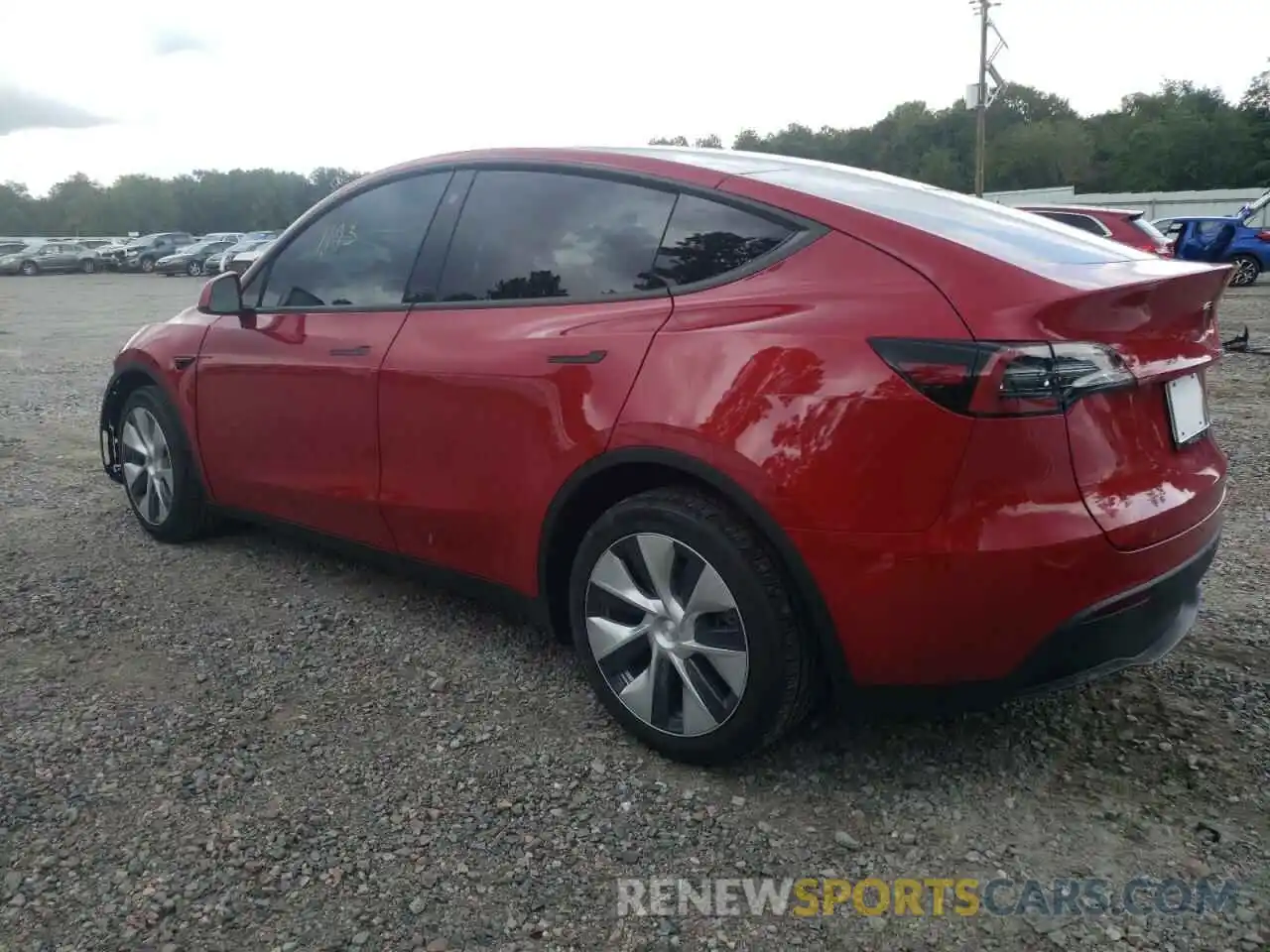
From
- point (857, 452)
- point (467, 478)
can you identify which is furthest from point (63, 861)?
point (857, 452)

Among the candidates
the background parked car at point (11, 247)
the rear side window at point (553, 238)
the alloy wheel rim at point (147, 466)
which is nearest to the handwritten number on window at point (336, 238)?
the rear side window at point (553, 238)

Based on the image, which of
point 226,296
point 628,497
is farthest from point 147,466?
point 628,497

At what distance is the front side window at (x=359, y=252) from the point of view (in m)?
3.63

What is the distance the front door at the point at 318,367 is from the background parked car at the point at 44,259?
151 ft

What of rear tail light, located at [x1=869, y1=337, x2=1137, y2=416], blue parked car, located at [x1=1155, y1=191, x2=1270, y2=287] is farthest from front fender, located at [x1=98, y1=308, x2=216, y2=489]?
blue parked car, located at [x1=1155, y1=191, x2=1270, y2=287]

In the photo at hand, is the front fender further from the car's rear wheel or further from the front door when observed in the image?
the car's rear wheel

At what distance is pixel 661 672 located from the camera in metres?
2.82

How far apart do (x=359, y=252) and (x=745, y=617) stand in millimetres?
2060

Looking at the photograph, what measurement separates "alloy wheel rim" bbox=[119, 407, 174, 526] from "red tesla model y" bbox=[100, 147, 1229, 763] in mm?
1422

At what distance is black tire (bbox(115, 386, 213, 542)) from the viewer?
15.0 feet

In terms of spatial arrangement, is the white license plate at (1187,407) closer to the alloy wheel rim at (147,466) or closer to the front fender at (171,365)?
the front fender at (171,365)

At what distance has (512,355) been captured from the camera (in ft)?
10.2

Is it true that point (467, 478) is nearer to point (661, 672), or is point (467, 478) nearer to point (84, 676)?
point (661, 672)

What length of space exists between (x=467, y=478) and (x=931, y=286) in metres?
1.50
